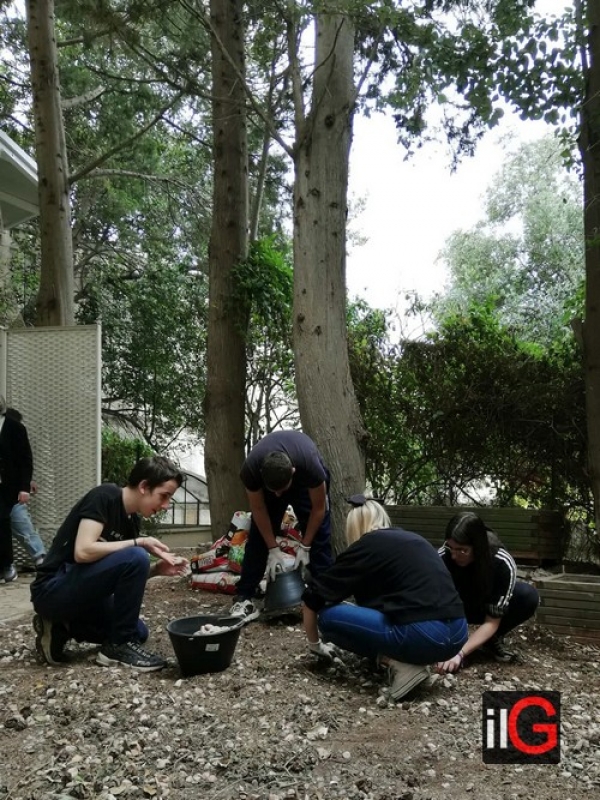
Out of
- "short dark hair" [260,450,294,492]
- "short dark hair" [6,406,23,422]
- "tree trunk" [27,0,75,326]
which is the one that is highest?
"tree trunk" [27,0,75,326]

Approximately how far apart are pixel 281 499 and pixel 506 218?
25.5 metres

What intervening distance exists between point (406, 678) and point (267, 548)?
1.55 metres

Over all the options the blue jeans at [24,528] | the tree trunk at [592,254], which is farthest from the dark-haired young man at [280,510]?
the blue jeans at [24,528]

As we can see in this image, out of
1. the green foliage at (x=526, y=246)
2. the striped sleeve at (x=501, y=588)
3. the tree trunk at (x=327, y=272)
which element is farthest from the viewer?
the green foliage at (x=526, y=246)

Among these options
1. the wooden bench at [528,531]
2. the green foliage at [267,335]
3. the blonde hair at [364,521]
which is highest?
the green foliage at [267,335]

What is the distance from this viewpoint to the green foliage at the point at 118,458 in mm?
9773

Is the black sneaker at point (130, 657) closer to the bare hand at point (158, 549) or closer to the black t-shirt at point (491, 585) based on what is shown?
the bare hand at point (158, 549)

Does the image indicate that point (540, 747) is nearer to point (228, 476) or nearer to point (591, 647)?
point (591, 647)

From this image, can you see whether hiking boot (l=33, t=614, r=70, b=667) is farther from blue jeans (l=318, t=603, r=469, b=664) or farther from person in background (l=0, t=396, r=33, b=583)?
person in background (l=0, t=396, r=33, b=583)

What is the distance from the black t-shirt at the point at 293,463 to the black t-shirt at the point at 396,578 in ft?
3.45

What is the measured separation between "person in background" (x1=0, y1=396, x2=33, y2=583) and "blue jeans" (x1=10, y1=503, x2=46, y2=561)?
50 mm

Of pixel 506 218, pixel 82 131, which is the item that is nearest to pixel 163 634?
pixel 82 131

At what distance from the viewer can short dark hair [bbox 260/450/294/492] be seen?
3.85m

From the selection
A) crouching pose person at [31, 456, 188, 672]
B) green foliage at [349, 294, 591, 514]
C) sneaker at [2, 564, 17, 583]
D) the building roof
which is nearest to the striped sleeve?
crouching pose person at [31, 456, 188, 672]
